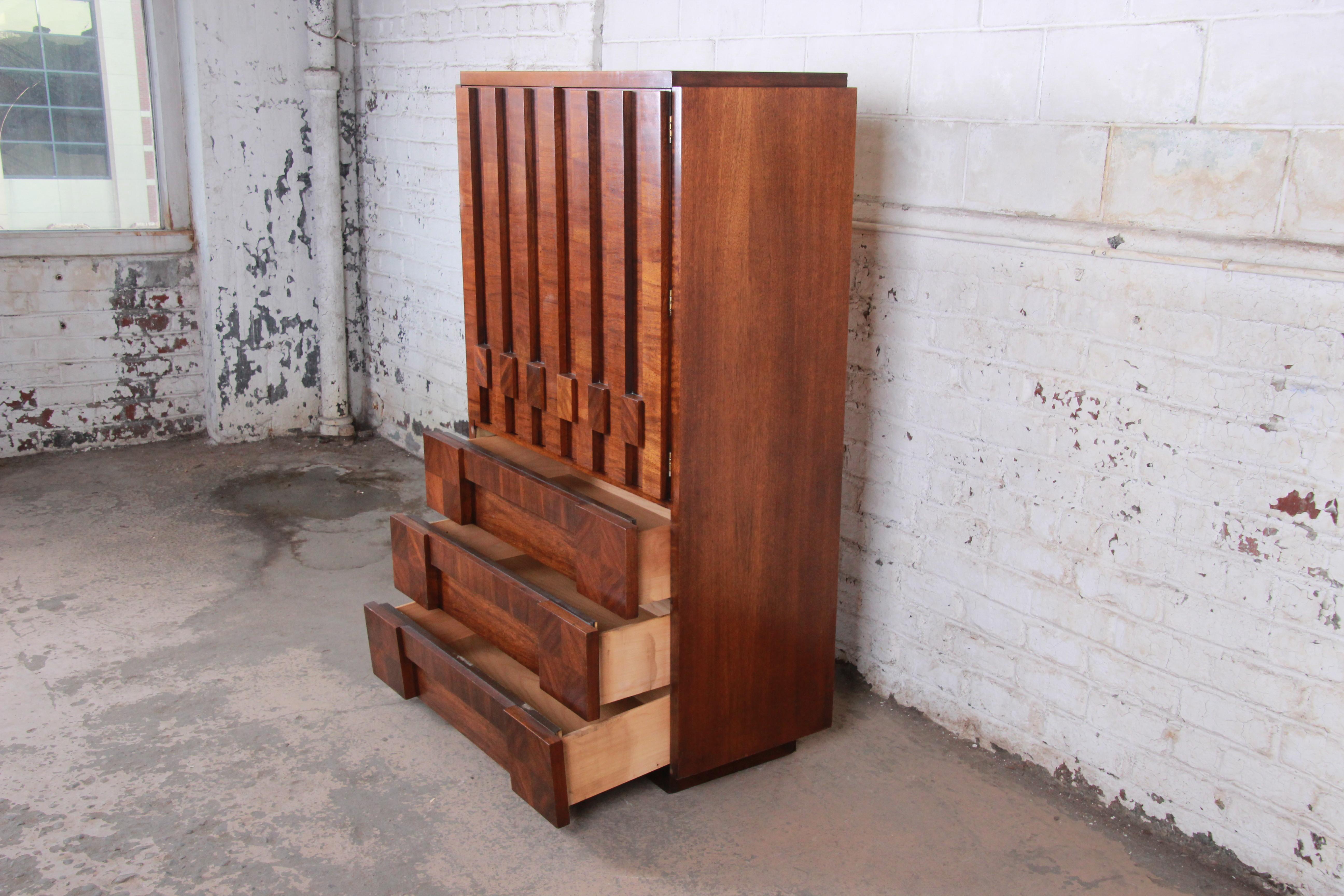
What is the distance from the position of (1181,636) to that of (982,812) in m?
0.50

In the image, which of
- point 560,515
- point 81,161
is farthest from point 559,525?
point 81,161

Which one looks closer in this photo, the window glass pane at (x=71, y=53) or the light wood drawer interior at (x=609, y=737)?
the light wood drawer interior at (x=609, y=737)

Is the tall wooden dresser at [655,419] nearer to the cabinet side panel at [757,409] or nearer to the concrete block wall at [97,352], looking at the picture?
the cabinet side panel at [757,409]

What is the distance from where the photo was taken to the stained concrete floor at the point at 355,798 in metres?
1.87

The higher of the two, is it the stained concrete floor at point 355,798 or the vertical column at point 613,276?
the vertical column at point 613,276

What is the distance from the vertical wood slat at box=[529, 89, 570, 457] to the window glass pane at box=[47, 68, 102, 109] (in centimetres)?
281

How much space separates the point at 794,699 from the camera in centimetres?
220

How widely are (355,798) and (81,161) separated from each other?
3.08m

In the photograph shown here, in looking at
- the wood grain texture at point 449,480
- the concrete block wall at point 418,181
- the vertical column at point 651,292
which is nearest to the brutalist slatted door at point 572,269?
the vertical column at point 651,292

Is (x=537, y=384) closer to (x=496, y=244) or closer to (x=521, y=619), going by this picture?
(x=496, y=244)

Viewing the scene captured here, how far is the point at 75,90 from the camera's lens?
3.99 meters

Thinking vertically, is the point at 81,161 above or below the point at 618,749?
above

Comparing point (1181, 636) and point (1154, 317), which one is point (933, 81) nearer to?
point (1154, 317)

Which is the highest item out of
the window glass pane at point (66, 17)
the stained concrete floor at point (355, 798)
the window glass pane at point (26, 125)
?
the window glass pane at point (66, 17)
